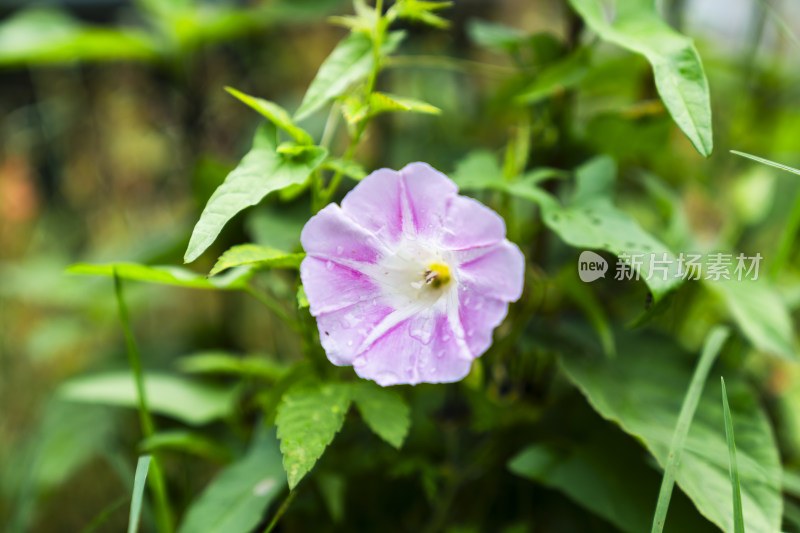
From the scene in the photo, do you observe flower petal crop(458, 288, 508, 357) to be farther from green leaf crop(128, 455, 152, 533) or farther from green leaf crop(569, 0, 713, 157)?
green leaf crop(128, 455, 152, 533)

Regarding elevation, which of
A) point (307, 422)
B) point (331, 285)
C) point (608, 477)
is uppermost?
point (331, 285)

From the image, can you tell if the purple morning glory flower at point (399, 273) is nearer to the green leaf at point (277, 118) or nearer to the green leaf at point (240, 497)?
the green leaf at point (277, 118)

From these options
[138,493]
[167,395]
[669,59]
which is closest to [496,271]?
[669,59]

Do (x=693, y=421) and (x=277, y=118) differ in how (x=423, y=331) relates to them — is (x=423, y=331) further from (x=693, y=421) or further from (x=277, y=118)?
(x=693, y=421)

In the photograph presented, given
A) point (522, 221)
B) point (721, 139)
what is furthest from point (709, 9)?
point (522, 221)

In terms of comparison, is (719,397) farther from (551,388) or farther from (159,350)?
(159,350)

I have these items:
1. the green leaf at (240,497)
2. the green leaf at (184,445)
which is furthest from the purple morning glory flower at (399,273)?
the green leaf at (184,445)
